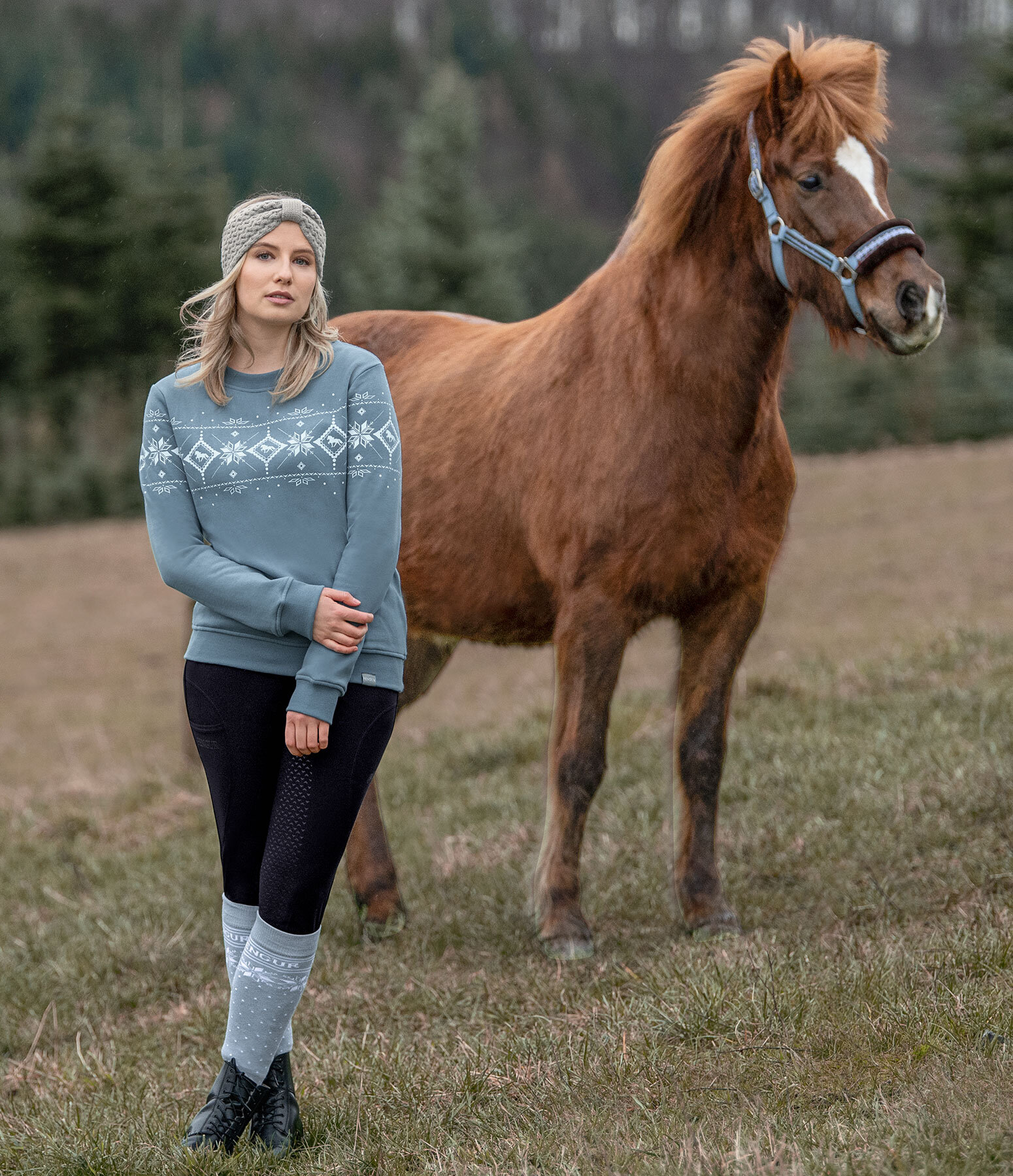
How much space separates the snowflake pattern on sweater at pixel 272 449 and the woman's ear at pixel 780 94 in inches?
70.3

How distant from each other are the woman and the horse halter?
1.52 metres

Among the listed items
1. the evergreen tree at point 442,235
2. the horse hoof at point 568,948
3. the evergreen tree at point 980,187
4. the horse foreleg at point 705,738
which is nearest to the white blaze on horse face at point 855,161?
the horse foreleg at point 705,738

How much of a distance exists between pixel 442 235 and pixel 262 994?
28838 mm

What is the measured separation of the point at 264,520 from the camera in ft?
8.91

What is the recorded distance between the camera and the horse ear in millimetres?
3695

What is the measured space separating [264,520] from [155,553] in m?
0.32

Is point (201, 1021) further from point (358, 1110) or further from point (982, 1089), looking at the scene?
point (982, 1089)

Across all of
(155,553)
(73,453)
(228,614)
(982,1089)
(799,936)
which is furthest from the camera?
(73,453)

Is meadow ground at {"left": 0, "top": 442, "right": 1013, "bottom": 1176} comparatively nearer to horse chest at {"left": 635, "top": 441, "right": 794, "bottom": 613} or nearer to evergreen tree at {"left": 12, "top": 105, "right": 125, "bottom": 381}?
horse chest at {"left": 635, "top": 441, "right": 794, "bottom": 613}

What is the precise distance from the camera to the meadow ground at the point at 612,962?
2.64m

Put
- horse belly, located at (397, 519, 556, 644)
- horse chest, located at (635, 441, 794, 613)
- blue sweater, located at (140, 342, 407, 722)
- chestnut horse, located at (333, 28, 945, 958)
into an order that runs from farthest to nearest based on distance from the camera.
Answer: horse belly, located at (397, 519, 556, 644) → horse chest, located at (635, 441, 794, 613) → chestnut horse, located at (333, 28, 945, 958) → blue sweater, located at (140, 342, 407, 722)

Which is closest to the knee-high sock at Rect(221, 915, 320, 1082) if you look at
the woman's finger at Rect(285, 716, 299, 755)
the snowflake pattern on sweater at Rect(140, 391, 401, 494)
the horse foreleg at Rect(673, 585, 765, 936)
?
the woman's finger at Rect(285, 716, 299, 755)

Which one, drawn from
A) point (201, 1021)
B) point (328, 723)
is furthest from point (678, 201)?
point (201, 1021)

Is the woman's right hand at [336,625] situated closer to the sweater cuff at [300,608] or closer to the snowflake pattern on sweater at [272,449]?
the sweater cuff at [300,608]
